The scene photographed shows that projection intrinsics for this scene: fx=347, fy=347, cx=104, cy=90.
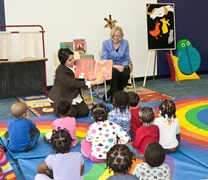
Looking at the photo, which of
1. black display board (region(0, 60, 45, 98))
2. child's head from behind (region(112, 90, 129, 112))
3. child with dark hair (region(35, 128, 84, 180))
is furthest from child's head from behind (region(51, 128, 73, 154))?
black display board (region(0, 60, 45, 98))

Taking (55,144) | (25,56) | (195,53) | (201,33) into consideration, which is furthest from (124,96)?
(201,33)

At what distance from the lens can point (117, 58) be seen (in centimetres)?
581

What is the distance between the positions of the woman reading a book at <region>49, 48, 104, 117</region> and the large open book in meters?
0.21

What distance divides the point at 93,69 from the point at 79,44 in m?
1.68

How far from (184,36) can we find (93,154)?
5.49m

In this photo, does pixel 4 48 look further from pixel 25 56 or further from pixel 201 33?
pixel 201 33

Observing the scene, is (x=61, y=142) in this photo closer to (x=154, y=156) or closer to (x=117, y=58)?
(x=154, y=156)

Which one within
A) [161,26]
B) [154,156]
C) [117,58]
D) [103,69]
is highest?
[161,26]

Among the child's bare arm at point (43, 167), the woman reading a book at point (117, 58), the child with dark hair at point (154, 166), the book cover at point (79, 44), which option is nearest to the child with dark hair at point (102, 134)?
the child's bare arm at point (43, 167)

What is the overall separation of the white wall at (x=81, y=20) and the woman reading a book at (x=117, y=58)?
52.3 inches

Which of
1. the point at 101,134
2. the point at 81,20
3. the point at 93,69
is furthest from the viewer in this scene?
the point at 81,20

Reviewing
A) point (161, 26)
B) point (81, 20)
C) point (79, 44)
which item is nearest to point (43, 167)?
point (79, 44)

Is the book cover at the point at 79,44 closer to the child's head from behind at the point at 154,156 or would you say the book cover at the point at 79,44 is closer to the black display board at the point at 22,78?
the black display board at the point at 22,78

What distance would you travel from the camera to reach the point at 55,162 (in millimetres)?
2461
